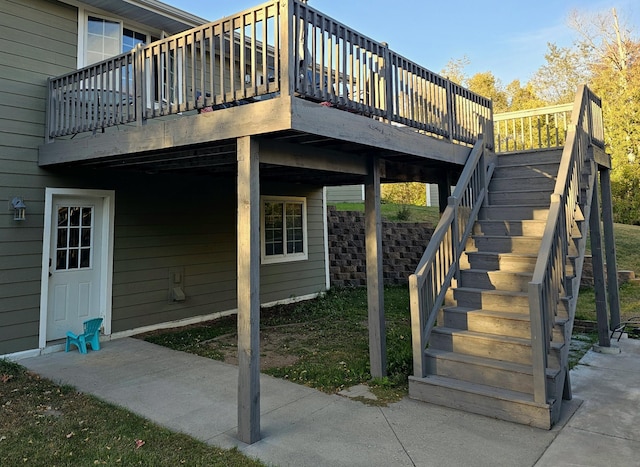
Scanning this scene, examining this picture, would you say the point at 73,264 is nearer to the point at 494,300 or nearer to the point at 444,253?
the point at 444,253

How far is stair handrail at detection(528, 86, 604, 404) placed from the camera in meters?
3.24

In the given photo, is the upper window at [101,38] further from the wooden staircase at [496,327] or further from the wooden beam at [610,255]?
the wooden beam at [610,255]

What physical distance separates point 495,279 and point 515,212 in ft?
3.78

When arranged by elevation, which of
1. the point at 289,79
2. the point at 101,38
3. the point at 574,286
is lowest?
the point at 574,286

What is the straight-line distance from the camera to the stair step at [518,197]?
5195 millimetres

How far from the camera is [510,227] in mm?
4922

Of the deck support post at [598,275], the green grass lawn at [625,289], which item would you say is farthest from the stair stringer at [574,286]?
the green grass lawn at [625,289]

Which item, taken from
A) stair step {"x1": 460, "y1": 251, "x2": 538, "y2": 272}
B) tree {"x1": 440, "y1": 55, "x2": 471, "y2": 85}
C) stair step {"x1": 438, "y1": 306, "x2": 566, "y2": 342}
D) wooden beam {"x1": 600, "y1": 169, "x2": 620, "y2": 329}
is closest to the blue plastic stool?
stair step {"x1": 438, "y1": 306, "x2": 566, "y2": 342}

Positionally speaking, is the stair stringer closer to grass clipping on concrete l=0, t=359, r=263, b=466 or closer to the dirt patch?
grass clipping on concrete l=0, t=359, r=263, b=466

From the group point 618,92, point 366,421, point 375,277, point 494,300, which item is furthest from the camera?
point 618,92

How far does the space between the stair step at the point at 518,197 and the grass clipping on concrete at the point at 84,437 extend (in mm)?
4231

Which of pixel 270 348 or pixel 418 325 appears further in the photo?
pixel 270 348

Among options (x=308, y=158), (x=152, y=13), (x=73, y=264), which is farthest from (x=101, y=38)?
(x=308, y=158)

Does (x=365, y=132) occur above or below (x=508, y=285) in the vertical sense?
above
